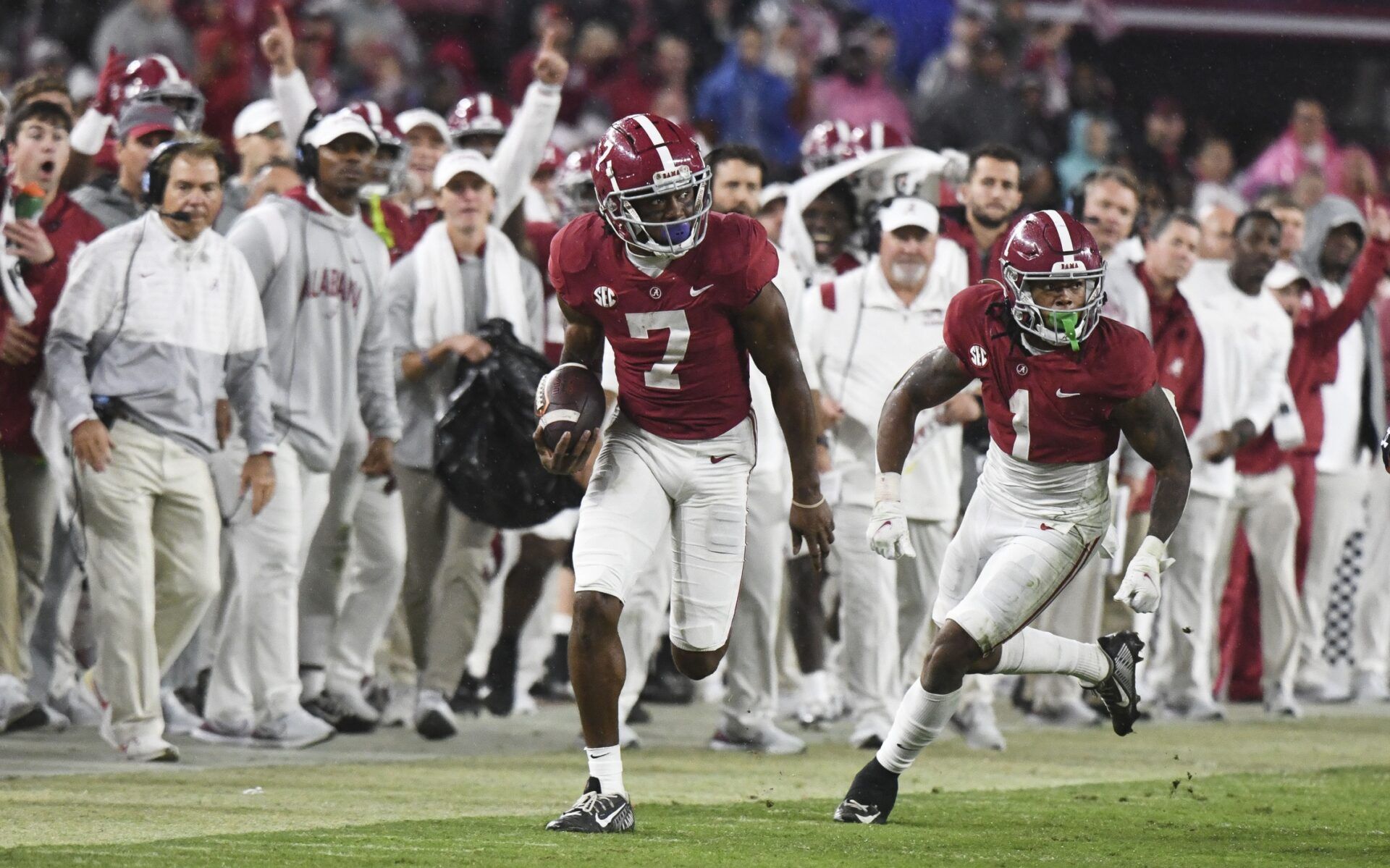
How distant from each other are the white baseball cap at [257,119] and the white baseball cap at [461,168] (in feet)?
4.11

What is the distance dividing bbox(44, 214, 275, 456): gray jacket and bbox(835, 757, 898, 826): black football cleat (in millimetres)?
3029

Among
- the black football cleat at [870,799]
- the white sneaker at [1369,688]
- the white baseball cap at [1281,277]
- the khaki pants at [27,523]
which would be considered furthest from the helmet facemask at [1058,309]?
the white sneaker at [1369,688]

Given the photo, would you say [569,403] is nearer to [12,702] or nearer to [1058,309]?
[1058,309]

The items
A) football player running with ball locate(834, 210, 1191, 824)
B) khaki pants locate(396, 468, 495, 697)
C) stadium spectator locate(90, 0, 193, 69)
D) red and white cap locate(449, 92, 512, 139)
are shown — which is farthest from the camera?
stadium spectator locate(90, 0, 193, 69)

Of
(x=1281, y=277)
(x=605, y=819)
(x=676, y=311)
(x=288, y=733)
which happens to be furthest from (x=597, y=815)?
(x=1281, y=277)

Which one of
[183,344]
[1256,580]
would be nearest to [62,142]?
[183,344]

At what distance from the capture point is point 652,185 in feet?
20.7

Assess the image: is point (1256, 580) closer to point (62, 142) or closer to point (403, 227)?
point (403, 227)

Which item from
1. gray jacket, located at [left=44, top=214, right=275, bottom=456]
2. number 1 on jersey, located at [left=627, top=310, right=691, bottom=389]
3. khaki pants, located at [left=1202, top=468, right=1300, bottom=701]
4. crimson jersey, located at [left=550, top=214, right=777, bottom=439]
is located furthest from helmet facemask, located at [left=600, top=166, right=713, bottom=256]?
khaki pants, located at [left=1202, top=468, right=1300, bottom=701]

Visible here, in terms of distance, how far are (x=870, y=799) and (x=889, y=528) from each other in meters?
0.86

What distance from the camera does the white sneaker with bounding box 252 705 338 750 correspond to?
8.59m

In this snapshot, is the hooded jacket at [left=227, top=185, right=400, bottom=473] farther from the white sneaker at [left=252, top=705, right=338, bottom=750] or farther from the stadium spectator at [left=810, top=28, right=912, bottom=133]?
the stadium spectator at [left=810, top=28, right=912, bottom=133]

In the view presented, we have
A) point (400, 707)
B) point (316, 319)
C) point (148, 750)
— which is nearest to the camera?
point (148, 750)

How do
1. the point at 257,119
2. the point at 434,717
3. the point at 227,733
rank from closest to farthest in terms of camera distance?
the point at 227,733
the point at 434,717
the point at 257,119
